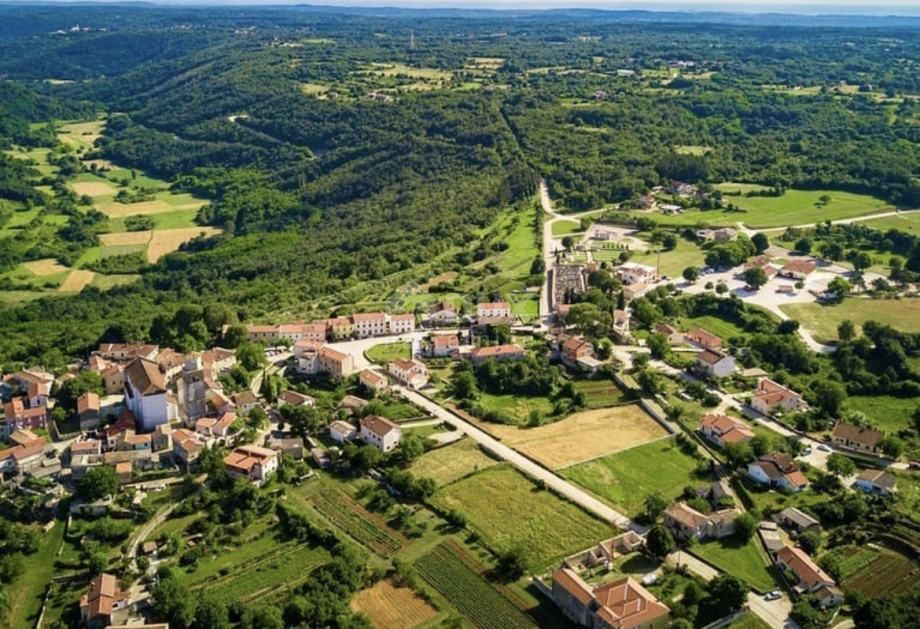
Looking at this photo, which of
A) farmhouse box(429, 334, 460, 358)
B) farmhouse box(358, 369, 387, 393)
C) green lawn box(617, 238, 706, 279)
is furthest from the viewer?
green lawn box(617, 238, 706, 279)

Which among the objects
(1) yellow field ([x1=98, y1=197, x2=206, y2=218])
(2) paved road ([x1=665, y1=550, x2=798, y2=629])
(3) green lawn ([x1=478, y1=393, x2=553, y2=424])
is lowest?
(1) yellow field ([x1=98, y1=197, x2=206, y2=218])

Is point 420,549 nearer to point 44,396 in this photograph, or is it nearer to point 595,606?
point 595,606

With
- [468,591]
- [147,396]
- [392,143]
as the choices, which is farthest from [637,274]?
[392,143]

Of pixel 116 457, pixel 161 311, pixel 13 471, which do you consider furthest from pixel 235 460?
pixel 161 311

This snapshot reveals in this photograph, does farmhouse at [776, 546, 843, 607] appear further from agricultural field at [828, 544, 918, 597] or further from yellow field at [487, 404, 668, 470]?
yellow field at [487, 404, 668, 470]

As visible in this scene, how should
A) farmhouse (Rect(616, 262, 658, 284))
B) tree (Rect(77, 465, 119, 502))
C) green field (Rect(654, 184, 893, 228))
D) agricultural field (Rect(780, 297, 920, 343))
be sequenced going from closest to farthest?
tree (Rect(77, 465, 119, 502))
agricultural field (Rect(780, 297, 920, 343))
farmhouse (Rect(616, 262, 658, 284))
green field (Rect(654, 184, 893, 228))

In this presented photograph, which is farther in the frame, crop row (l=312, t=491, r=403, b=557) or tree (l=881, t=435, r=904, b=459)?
tree (l=881, t=435, r=904, b=459)

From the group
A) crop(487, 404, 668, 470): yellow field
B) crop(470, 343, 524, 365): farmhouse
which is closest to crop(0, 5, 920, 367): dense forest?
crop(470, 343, 524, 365): farmhouse

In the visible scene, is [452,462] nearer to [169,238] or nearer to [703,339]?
[703,339]
